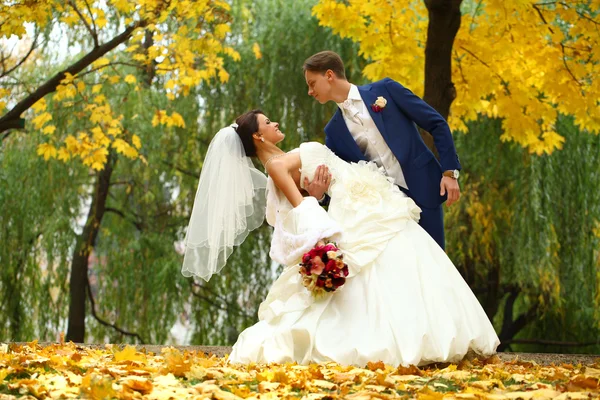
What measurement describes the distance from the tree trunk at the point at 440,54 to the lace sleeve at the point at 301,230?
2333 millimetres

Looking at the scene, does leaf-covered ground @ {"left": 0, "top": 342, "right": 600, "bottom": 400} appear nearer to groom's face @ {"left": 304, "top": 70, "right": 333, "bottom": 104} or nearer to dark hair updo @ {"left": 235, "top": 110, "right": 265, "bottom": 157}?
dark hair updo @ {"left": 235, "top": 110, "right": 265, "bottom": 157}

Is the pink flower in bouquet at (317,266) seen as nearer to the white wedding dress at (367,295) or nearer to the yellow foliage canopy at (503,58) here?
the white wedding dress at (367,295)

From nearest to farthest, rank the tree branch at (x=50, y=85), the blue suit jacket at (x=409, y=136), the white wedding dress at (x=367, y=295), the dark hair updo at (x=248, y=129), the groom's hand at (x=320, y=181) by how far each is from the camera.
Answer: the white wedding dress at (x=367, y=295) < the groom's hand at (x=320, y=181) < the blue suit jacket at (x=409, y=136) < the dark hair updo at (x=248, y=129) < the tree branch at (x=50, y=85)

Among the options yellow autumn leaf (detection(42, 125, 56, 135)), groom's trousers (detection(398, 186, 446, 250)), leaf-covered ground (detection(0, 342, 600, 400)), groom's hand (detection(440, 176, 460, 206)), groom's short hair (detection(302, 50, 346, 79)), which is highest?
yellow autumn leaf (detection(42, 125, 56, 135))

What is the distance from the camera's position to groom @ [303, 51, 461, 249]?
4.20 meters

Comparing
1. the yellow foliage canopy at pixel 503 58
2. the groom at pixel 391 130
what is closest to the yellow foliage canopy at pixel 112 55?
the yellow foliage canopy at pixel 503 58

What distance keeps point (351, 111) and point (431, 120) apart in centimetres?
44

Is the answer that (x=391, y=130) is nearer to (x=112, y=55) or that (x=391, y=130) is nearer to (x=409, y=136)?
(x=409, y=136)

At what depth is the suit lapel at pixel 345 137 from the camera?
426 cm

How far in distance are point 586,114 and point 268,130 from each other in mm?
3736

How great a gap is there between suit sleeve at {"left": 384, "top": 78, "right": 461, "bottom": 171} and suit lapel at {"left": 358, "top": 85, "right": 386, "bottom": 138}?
0.10m

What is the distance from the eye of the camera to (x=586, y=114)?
6.84m

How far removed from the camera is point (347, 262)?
3.81 m

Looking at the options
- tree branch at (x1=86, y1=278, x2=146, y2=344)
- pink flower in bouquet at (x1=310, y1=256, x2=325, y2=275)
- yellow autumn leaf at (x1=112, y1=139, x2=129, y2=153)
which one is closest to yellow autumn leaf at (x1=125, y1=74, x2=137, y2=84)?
yellow autumn leaf at (x1=112, y1=139, x2=129, y2=153)
